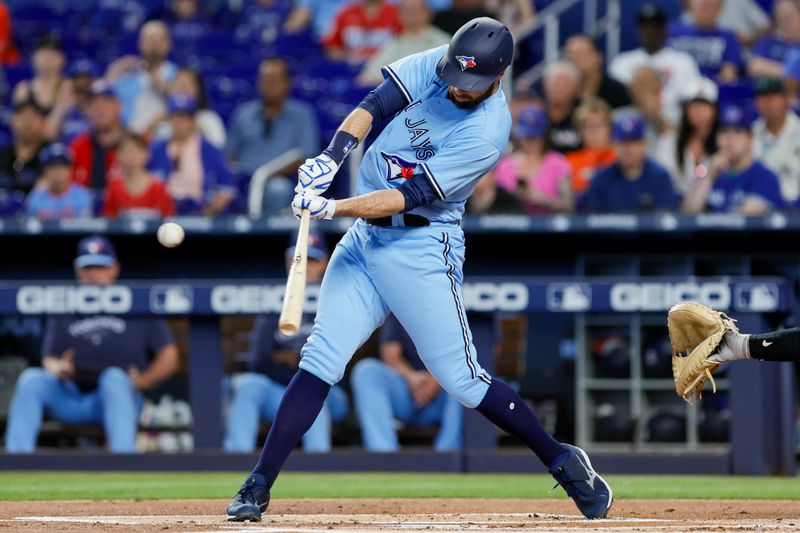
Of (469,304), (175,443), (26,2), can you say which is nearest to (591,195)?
(469,304)

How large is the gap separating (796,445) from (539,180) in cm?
255

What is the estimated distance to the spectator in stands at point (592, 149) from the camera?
9.03 metres

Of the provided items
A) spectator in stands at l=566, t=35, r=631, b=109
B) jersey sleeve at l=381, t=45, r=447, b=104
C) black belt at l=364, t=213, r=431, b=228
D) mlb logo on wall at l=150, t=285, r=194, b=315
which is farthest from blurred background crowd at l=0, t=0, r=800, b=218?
black belt at l=364, t=213, r=431, b=228

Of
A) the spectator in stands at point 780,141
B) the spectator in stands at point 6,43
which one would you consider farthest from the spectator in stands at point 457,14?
the spectator in stands at point 6,43

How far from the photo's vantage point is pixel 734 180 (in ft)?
27.8

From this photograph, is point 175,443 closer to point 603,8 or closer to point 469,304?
point 469,304

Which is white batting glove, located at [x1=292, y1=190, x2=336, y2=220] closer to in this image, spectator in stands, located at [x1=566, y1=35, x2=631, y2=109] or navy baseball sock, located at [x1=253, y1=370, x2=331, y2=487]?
navy baseball sock, located at [x1=253, y1=370, x2=331, y2=487]

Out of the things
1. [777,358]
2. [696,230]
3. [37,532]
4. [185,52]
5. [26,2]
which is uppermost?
[26,2]

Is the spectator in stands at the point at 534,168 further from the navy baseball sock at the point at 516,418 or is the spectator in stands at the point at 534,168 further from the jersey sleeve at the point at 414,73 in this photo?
the navy baseball sock at the point at 516,418

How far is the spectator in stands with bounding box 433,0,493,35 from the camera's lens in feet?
34.9

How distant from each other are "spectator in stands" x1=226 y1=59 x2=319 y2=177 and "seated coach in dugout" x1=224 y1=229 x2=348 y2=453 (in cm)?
228

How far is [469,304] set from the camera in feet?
23.3

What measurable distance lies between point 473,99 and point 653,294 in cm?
302

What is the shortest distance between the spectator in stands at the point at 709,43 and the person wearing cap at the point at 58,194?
4.53 metres
